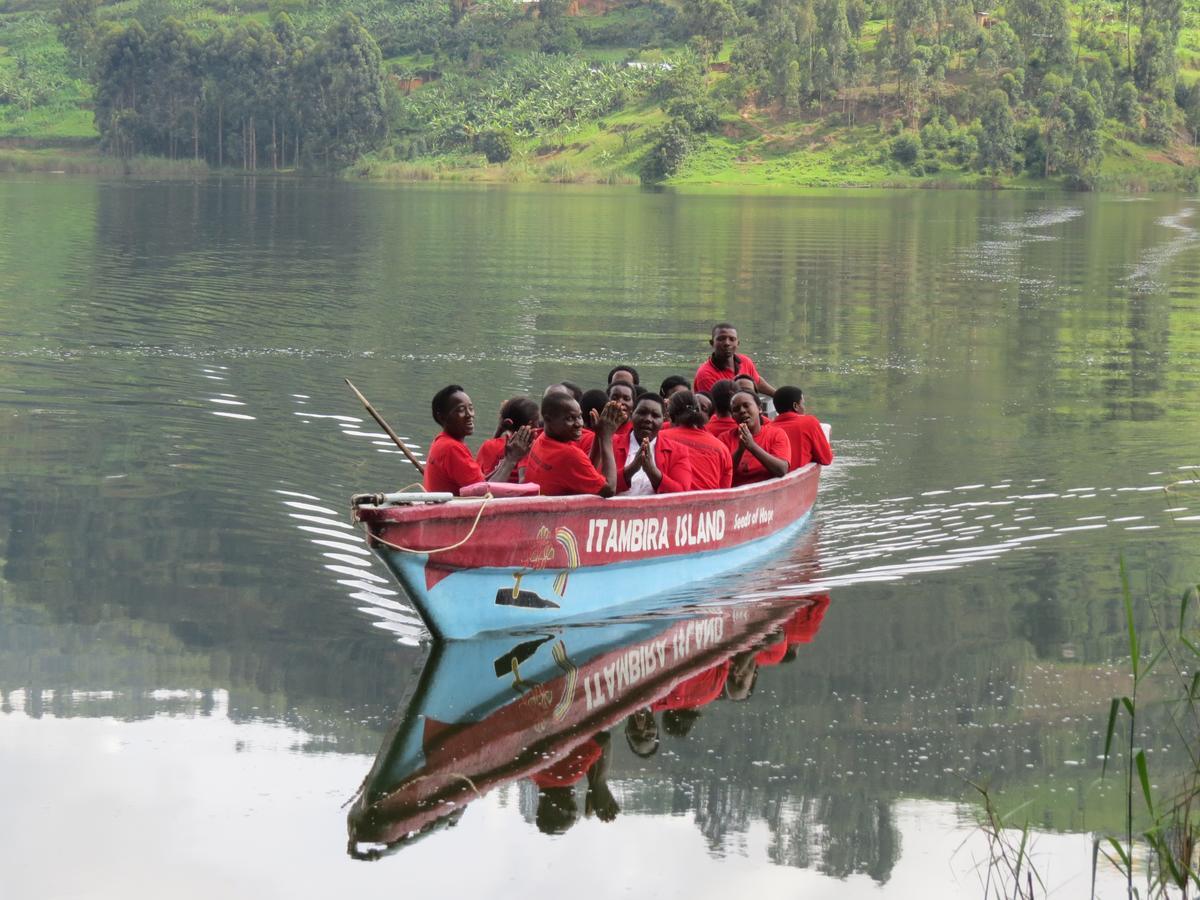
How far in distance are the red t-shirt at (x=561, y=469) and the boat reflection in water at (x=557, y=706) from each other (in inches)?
41.4

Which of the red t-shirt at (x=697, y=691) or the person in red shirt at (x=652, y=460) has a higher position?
the person in red shirt at (x=652, y=460)

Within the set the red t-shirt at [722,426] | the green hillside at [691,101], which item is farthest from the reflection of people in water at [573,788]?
the green hillside at [691,101]

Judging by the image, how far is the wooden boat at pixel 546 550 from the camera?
10.2m

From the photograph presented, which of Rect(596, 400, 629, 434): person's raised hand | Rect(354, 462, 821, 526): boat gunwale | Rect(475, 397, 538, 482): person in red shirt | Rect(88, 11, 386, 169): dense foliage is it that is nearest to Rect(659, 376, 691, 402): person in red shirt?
Rect(354, 462, 821, 526): boat gunwale

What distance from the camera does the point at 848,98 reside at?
403ft

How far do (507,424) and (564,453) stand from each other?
4.00 ft

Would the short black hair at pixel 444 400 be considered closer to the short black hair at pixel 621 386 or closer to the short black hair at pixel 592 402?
Answer: the short black hair at pixel 592 402

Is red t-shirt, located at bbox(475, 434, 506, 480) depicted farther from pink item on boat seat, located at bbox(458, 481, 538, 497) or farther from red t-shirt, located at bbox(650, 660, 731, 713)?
red t-shirt, located at bbox(650, 660, 731, 713)

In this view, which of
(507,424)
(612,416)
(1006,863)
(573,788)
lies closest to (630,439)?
(507,424)

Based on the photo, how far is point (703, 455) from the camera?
42.3 ft

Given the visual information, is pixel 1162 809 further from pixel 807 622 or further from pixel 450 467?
pixel 450 467

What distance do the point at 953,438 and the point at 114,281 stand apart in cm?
2176

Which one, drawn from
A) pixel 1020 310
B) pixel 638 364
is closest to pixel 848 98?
pixel 1020 310

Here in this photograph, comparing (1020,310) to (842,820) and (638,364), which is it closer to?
(638,364)
